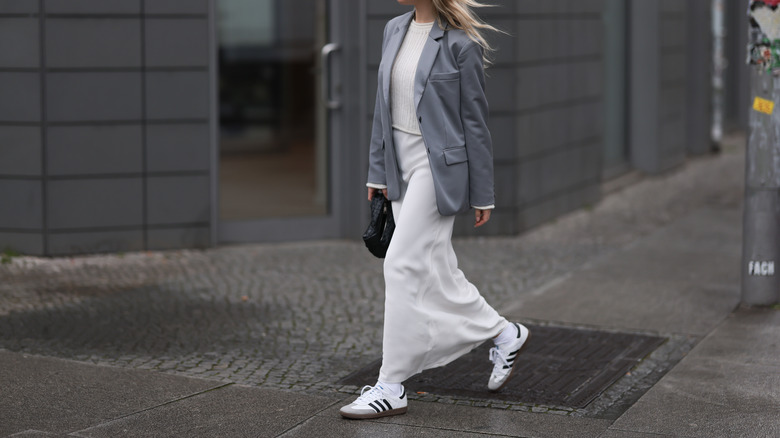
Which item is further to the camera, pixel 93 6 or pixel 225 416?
pixel 93 6

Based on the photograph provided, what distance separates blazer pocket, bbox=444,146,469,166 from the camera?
479cm

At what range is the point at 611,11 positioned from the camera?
12.1m

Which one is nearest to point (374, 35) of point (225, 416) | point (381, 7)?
point (381, 7)

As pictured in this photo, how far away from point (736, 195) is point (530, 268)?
4.46m

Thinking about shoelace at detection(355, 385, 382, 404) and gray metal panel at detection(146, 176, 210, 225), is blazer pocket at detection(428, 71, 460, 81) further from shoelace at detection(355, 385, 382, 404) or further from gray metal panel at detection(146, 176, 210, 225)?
gray metal panel at detection(146, 176, 210, 225)

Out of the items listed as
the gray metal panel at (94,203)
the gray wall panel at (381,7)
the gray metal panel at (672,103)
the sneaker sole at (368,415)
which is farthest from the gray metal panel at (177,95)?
the gray metal panel at (672,103)

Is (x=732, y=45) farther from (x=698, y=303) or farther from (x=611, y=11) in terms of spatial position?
(x=698, y=303)

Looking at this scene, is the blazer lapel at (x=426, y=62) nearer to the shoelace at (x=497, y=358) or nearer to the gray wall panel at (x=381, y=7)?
the shoelace at (x=497, y=358)

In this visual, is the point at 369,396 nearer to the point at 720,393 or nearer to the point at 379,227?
the point at 379,227

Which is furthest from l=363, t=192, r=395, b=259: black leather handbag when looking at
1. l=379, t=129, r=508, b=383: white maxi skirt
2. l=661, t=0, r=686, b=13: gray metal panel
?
l=661, t=0, r=686, b=13: gray metal panel

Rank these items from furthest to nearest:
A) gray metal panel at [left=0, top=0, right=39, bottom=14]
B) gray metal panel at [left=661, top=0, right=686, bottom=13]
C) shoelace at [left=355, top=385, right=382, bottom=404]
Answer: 1. gray metal panel at [left=661, top=0, right=686, bottom=13]
2. gray metal panel at [left=0, top=0, right=39, bottom=14]
3. shoelace at [left=355, top=385, right=382, bottom=404]

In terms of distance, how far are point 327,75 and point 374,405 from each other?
4345mm

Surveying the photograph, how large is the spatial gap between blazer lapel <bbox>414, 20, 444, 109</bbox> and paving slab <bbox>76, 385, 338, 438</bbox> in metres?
1.43

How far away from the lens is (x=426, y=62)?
4.80 m
